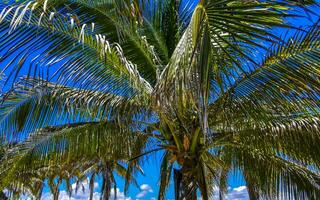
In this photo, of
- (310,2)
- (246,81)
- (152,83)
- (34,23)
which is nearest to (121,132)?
(152,83)

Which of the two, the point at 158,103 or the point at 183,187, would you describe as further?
the point at 183,187

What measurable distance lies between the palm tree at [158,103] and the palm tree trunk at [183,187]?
16 mm

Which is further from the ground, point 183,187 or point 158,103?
point 158,103

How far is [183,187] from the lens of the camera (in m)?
7.00

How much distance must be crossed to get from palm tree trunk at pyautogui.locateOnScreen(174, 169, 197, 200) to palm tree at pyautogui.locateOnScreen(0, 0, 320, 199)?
16mm

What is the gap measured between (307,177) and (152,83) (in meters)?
2.88

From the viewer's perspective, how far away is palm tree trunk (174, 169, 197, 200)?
6829 millimetres

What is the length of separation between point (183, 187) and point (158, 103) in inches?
128

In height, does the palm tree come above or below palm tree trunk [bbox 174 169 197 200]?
above

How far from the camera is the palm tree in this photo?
466cm

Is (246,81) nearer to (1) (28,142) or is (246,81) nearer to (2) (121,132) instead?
(2) (121,132)

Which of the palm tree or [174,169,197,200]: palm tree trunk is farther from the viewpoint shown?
[174,169,197,200]: palm tree trunk

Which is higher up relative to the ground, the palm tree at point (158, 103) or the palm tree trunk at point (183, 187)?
the palm tree at point (158, 103)

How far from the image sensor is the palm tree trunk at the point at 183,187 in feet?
22.4
